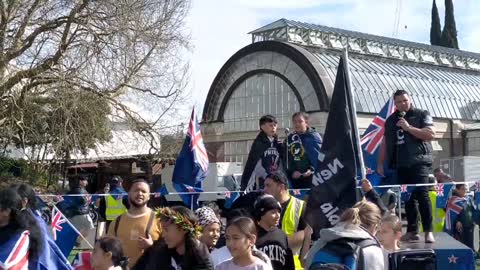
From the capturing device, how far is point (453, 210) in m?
12.4

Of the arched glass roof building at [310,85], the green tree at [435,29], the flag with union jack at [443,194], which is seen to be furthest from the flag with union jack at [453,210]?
the green tree at [435,29]

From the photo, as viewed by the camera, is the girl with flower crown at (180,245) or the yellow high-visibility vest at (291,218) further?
the yellow high-visibility vest at (291,218)

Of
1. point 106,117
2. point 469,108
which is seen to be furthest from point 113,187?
point 469,108

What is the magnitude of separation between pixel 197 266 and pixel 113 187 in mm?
12047

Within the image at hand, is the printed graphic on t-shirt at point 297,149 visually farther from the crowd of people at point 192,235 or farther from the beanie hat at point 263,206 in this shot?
the beanie hat at point 263,206

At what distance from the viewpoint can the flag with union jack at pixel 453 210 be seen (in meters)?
12.3

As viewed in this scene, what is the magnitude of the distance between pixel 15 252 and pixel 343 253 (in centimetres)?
260

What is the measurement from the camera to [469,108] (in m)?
49.6

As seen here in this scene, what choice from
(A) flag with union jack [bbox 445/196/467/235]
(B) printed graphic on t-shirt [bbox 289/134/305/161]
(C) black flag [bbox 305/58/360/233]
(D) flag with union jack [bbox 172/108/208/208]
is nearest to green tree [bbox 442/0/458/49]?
(A) flag with union jack [bbox 445/196/467/235]

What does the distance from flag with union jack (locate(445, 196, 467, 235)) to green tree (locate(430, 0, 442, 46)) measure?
210 ft

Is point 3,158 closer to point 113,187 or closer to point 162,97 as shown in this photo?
point 162,97

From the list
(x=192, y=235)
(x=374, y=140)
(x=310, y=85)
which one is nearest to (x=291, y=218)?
(x=192, y=235)

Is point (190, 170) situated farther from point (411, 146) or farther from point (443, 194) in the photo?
point (411, 146)

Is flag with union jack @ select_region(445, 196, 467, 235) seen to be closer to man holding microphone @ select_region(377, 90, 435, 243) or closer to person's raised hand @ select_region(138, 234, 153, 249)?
man holding microphone @ select_region(377, 90, 435, 243)
